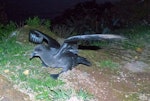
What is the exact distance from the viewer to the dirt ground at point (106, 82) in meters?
4.64

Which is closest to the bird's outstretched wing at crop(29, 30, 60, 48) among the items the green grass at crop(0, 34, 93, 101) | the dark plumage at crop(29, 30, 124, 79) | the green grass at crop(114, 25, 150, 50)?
the dark plumage at crop(29, 30, 124, 79)

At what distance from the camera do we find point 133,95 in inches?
195

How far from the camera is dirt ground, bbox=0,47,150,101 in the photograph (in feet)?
15.2

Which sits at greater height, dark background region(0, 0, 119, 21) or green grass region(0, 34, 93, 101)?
dark background region(0, 0, 119, 21)

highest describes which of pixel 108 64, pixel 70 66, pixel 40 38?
pixel 40 38

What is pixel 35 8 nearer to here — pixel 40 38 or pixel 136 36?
pixel 136 36

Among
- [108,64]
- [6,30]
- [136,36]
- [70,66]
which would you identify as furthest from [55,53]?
[136,36]

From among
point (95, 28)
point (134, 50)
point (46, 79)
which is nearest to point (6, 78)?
point (46, 79)

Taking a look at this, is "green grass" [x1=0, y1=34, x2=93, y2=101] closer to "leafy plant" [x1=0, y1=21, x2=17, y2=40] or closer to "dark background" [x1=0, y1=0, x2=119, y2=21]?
"leafy plant" [x1=0, y1=21, x2=17, y2=40]

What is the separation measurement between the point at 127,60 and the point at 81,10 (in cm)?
369

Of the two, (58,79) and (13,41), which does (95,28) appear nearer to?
(13,41)

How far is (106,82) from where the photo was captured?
5.11 m

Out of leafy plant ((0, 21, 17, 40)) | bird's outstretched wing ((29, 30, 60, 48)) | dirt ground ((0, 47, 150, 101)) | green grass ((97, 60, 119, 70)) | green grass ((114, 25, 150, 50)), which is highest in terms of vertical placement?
bird's outstretched wing ((29, 30, 60, 48))

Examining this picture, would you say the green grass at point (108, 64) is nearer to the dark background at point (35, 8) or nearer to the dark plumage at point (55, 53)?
the dark plumage at point (55, 53)
